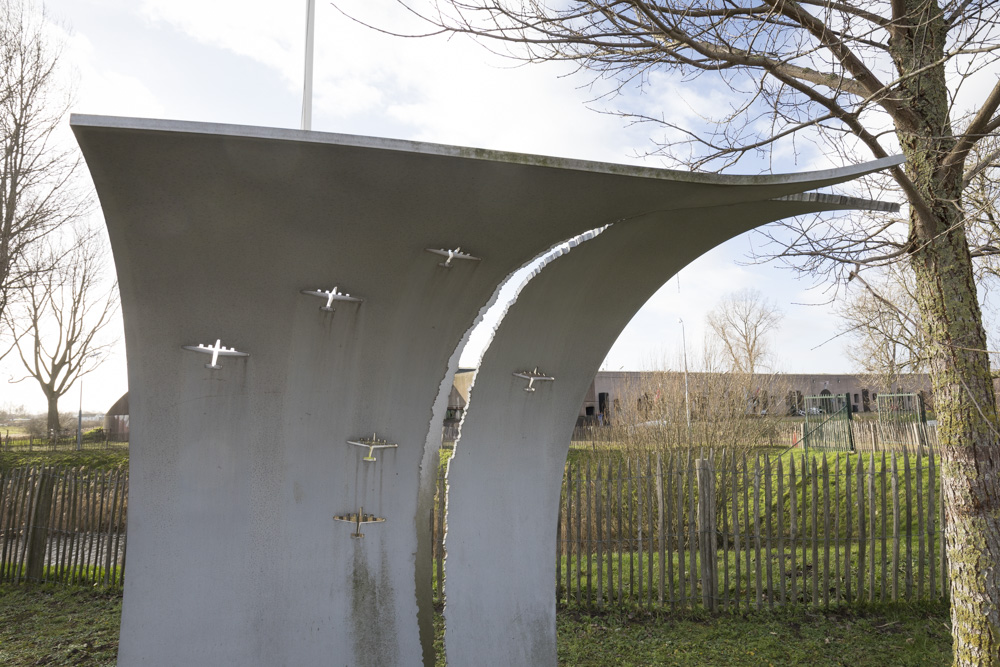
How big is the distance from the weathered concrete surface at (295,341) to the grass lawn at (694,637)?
3203mm

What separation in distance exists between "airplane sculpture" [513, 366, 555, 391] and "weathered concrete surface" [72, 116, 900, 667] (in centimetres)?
75

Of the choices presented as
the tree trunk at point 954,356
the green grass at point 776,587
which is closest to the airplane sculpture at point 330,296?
the tree trunk at point 954,356

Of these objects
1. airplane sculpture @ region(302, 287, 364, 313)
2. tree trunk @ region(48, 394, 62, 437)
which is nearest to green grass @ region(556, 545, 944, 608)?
airplane sculpture @ region(302, 287, 364, 313)

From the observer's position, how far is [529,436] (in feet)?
14.1

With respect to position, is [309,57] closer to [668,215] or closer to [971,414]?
[668,215]

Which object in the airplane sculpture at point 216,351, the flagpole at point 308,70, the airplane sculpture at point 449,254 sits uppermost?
the flagpole at point 308,70

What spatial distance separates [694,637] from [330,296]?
207 inches

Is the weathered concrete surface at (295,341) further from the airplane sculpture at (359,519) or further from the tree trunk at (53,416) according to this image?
the tree trunk at (53,416)

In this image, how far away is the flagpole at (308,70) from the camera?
11.6 ft

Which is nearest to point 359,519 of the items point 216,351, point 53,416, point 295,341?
point 295,341

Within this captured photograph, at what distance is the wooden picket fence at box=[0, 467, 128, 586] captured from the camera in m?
8.76

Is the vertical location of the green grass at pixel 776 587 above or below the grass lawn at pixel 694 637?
above

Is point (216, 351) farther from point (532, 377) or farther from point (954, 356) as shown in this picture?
point (954, 356)

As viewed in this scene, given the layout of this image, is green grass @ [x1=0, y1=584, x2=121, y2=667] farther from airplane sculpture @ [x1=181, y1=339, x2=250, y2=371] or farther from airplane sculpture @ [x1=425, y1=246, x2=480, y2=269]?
airplane sculpture @ [x1=425, y1=246, x2=480, y2=269]
